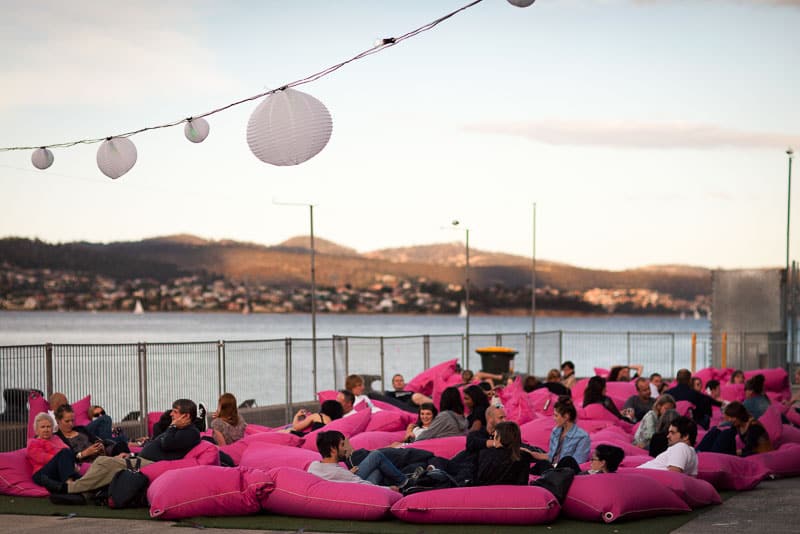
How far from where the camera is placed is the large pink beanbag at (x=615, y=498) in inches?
351

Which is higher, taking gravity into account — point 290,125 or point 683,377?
point 290,125

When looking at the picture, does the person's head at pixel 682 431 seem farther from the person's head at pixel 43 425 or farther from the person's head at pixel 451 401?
the person's head at pixel 43 425

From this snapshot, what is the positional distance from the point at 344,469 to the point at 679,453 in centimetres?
317

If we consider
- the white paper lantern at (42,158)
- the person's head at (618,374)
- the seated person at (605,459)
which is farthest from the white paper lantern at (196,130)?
the person's head at (618,374)

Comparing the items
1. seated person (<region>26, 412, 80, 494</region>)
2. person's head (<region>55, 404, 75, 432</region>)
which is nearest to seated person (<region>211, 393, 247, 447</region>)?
person's head (<region>55, 404, 75, 432</region>)

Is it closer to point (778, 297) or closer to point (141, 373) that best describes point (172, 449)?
point (141, 373)

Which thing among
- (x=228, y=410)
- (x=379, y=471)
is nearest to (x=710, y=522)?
(x=379, y=471)

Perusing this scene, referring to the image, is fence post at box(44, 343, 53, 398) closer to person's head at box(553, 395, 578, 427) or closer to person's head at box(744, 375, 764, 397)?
person's head at box(553, 395, 578, 427)

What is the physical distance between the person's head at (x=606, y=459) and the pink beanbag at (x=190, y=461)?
3526mm

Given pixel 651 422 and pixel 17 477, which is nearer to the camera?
pixel 17 477

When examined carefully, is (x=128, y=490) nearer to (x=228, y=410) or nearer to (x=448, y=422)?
(x=228, y=410)

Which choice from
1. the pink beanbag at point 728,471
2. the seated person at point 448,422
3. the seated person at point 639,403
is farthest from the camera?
the seated person at point 639,403

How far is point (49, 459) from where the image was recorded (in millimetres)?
10445

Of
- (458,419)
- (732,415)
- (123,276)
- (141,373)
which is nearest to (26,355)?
(141,373)
